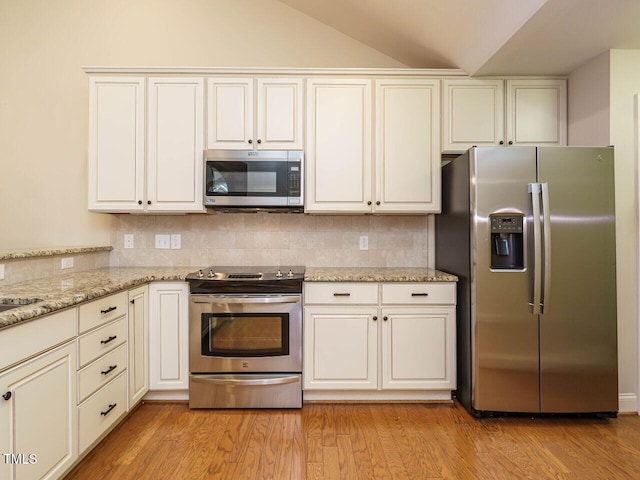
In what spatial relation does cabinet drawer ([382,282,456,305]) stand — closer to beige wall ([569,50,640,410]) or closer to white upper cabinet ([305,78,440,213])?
white upper cabinet ([305,78,440,213])

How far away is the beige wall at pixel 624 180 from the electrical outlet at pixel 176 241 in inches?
128

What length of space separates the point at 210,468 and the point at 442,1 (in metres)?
3.07

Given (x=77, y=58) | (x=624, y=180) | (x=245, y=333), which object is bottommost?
(x=245, y=333)

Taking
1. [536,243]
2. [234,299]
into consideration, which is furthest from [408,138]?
[234,299]

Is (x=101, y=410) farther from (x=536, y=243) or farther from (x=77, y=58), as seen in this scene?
(x=77, y=58)

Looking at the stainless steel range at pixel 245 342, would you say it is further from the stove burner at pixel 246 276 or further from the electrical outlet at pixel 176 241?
the electrical outlet at pixel 176 241

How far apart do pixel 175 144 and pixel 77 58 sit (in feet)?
4.34

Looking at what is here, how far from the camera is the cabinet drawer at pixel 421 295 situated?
2439mm

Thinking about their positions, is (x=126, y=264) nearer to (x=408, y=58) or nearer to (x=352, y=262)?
(x=352, y=262)

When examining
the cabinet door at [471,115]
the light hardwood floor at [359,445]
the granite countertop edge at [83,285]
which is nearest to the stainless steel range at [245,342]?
the light hardwood floor at [359,445]

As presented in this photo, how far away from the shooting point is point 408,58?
3004 mm

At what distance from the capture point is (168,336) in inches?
95.5

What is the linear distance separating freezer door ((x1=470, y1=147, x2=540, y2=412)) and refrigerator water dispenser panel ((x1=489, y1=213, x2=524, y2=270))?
3 centimetres

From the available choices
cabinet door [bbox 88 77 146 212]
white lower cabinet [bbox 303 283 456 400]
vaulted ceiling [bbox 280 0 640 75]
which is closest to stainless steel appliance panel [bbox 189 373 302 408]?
white lower cabinet [bbox 303 283 456 400]
